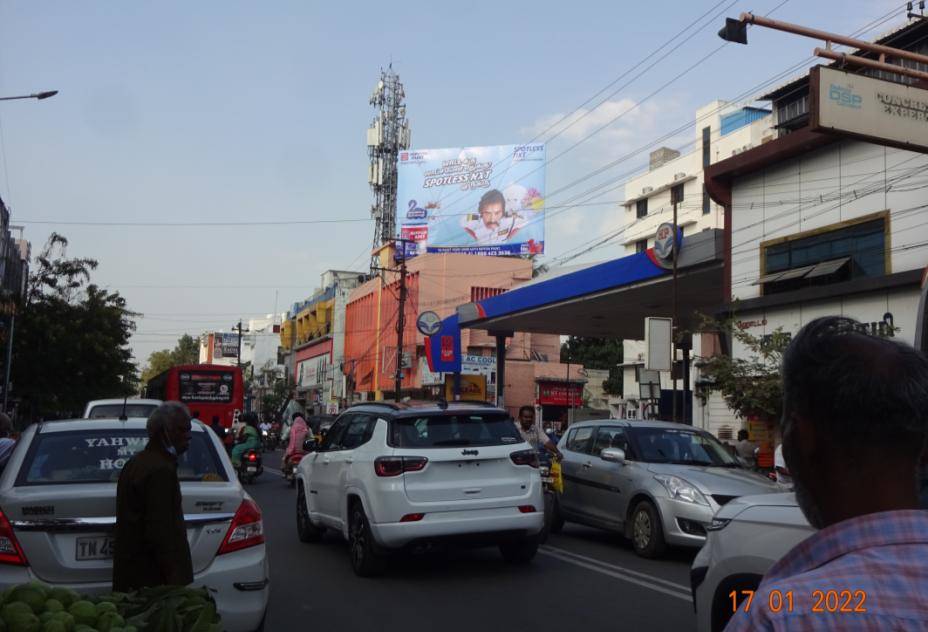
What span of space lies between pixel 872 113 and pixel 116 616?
50.1 ft

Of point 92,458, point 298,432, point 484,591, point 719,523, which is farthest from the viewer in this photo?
point 298,432

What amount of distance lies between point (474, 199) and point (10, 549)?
187ft

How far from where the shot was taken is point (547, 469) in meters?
12.1

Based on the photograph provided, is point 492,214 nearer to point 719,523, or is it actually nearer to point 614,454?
point 614,454

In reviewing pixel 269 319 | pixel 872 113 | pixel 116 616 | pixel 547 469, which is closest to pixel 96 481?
pixel 116 616

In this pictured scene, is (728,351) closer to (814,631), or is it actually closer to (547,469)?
(547,469)

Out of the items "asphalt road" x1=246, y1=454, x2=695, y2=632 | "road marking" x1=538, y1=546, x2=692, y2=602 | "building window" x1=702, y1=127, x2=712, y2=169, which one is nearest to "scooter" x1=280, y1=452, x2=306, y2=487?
"asphalt road" x1=246, y1=454, x2=695, y2=632

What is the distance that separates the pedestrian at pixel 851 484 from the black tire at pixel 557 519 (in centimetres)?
1178

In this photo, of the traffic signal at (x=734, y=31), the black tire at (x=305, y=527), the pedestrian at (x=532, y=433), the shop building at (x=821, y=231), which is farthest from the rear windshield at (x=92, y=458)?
the shop building at (x=821, y=231)

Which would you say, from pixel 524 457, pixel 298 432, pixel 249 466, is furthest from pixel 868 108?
A: pixel 249 466

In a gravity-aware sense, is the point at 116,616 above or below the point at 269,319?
below

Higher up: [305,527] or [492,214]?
[492,214]

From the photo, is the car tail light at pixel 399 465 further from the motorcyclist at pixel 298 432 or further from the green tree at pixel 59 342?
the green tree at pixel 59 342

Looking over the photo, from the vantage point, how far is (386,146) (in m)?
82.8
